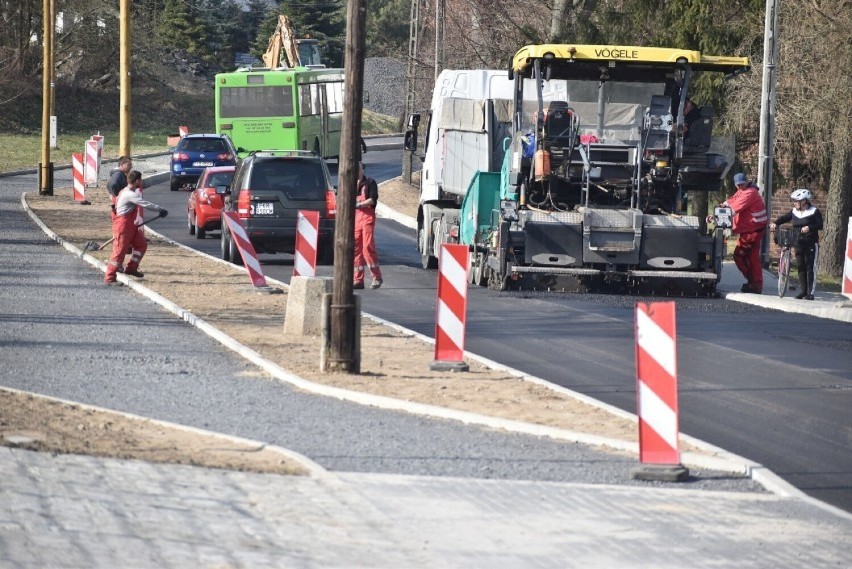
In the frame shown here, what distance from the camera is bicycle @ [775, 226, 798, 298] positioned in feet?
72.6

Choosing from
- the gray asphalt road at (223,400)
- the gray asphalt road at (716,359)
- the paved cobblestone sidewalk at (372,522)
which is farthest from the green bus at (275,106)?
the paved cobblestone sidewalk at (372,522)

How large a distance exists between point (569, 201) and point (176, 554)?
1670 cm

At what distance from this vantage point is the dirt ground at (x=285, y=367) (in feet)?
30.2

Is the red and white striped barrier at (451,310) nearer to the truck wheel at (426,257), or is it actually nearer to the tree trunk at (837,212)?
the truck wheel at (426,257)

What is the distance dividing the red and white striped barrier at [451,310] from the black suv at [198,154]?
111 feet

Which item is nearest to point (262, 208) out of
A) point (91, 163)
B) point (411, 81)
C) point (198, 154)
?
point (91, 163)

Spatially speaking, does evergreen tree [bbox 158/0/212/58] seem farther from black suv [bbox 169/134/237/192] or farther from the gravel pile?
black suv [bbox 169/134/237/192]

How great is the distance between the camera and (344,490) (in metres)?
8.15

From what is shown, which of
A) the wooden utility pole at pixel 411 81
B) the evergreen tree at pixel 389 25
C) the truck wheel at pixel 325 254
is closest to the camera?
the truck wheel at pixel 325 254

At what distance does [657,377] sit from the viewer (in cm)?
894

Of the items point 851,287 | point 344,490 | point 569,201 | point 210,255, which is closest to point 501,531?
point 344,490

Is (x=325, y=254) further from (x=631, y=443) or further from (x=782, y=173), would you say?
(x=631, y=443)

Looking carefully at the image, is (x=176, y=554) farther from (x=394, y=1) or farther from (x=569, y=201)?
(x=394, y=1)

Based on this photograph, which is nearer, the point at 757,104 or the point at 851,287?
the point at 851,287
